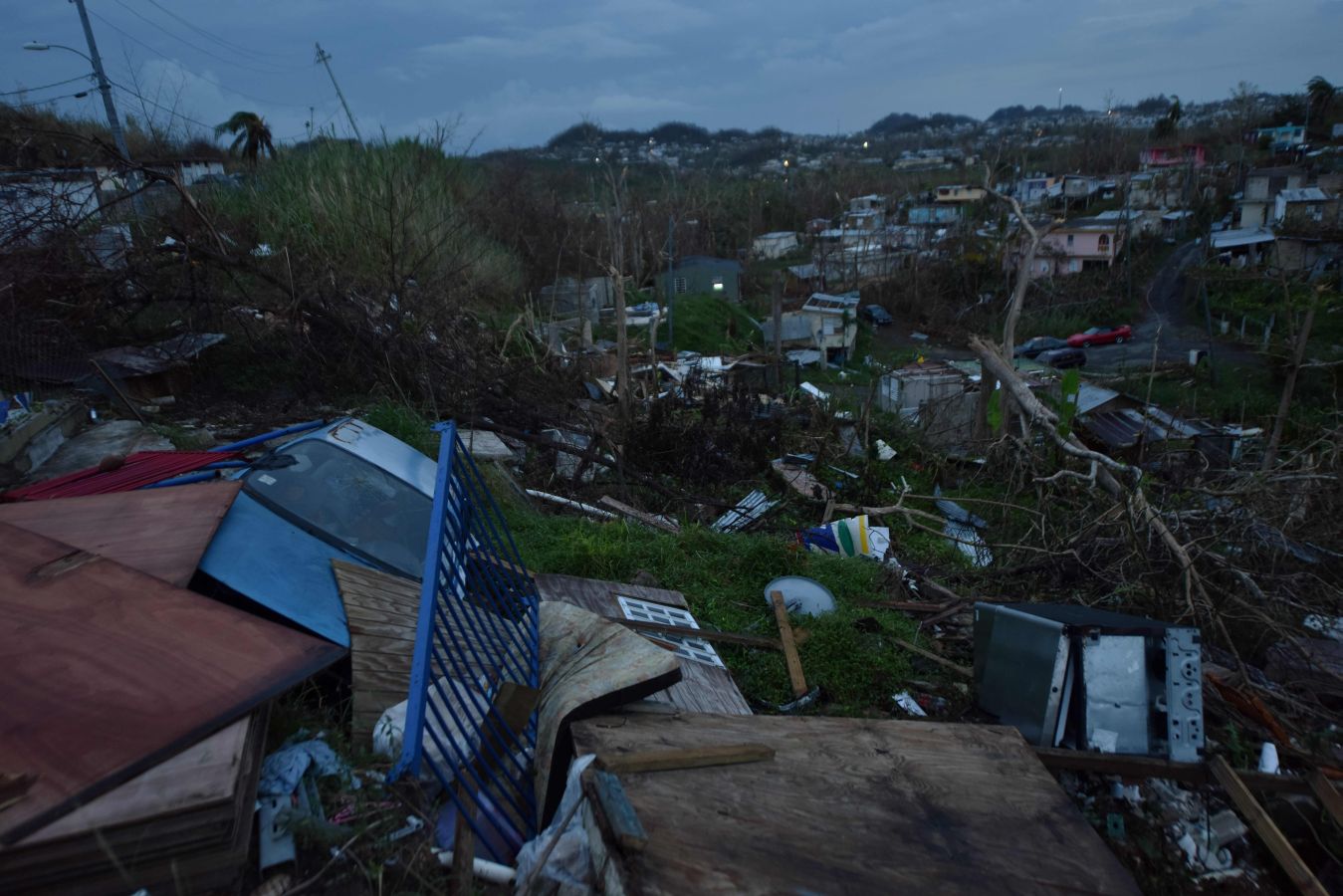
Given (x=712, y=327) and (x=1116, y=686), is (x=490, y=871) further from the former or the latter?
(x=712, y=327)

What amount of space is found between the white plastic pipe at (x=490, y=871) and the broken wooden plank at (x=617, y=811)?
1.15ft

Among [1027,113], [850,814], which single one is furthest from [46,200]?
[1027,113]

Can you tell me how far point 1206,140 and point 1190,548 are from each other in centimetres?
6419

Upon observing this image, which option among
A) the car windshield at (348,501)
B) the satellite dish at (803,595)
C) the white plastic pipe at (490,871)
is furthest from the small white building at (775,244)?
the white plastic pipe at (490,871)

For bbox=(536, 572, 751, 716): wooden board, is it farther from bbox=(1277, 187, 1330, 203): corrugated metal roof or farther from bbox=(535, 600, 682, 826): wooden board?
bbox=(1277, 187, 1330, 203): corrugated metal roof

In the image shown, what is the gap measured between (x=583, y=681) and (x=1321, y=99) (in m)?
63.0

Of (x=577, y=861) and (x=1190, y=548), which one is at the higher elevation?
(x=577, y=861)

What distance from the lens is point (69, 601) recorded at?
228 centimetres

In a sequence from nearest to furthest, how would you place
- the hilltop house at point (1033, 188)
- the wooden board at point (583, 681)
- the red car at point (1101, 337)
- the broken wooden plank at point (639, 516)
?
the wooden board at point (583, 681), the broken wooden plank at point (639, 516), the red car at point (1101, 337), the hilltop house at point (1033, 188)

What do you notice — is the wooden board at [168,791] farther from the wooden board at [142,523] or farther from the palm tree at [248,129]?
the palm tree at [248,129]

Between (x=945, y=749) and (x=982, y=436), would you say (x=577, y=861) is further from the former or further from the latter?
(x=982, y=436)

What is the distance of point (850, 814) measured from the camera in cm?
189

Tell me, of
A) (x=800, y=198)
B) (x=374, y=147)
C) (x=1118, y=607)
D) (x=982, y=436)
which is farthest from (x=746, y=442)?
(x=800, y=198)

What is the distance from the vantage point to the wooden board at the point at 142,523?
2713mm
